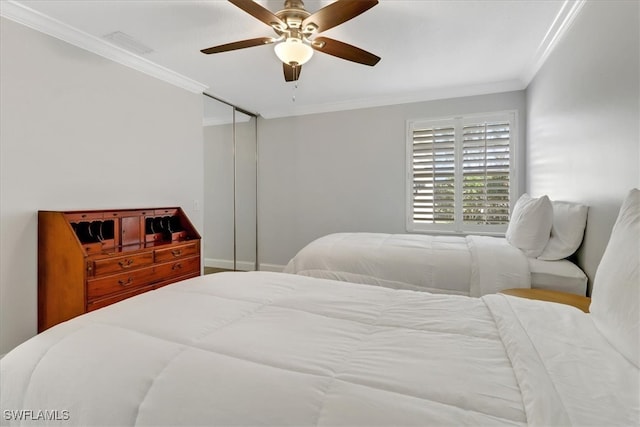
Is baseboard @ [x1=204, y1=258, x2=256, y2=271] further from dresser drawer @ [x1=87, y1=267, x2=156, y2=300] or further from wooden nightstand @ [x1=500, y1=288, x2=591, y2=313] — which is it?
wooden nightstand @ [x1=500, y1=288, x2=591, y2=313]

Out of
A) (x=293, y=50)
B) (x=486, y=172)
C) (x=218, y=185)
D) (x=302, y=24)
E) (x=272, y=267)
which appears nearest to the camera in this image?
(x=302, y=24)

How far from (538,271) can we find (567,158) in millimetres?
896

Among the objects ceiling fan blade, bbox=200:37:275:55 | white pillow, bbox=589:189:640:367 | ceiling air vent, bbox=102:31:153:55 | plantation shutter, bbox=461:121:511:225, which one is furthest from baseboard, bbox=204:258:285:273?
white pillow, bbox=589:189:640:367

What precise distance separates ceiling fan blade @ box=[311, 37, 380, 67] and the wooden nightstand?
1.88m

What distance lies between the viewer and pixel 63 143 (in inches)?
101

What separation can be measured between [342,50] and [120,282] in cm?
Answer: 247

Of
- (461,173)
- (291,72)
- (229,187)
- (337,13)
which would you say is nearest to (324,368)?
(337,13)

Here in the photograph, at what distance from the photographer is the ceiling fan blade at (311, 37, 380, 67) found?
87.0 inches

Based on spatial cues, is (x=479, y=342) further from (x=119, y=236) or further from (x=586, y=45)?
(x=119, y=236)

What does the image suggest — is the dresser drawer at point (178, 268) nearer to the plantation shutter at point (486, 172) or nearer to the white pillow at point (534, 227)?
the white pillow at point (534, 227)

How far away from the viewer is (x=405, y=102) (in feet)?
14.0

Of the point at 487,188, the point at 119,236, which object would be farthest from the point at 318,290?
the point at 487,188

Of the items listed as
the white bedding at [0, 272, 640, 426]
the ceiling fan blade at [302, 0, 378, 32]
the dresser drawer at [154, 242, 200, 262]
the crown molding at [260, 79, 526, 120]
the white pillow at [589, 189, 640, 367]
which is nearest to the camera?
the white bedding at [0, 272, 640, 426]

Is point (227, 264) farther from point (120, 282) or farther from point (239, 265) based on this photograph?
point (120, 282)
